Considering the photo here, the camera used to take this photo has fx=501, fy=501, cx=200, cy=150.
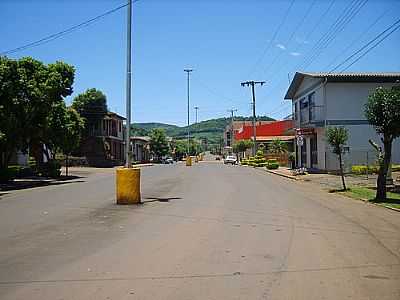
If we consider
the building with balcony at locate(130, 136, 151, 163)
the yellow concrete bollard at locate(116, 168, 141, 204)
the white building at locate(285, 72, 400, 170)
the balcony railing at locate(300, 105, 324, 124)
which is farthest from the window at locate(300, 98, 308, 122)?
the building with balcony at locate(130, 136, 151, 163)

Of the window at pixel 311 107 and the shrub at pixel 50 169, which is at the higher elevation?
the window at pixel 311 107

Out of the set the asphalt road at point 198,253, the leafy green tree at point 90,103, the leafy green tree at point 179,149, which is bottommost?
the asphalt road at point 198,253

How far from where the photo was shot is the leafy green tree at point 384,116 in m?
18.0

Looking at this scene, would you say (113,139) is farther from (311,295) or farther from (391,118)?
(311,295)

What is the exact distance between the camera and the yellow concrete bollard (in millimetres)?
16109

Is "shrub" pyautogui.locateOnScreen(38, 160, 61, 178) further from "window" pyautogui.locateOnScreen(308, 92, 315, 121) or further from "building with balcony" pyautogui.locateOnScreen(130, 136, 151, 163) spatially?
"building with balcony" pyautogui.locateOnScreen(130, 136, 151, 163)

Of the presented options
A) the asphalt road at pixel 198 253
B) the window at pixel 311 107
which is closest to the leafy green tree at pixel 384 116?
the asphalt road at pixel 198 253

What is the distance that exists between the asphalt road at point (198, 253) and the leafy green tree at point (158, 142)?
84959 millimetres

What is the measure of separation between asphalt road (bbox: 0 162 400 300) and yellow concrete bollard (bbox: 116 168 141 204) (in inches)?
31.3

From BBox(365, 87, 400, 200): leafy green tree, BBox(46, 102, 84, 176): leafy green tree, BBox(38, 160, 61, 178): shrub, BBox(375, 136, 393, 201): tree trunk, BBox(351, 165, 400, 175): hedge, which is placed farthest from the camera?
BBox(38, 160, 61, 178): shrub

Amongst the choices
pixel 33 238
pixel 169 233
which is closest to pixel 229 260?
pixel 169 233

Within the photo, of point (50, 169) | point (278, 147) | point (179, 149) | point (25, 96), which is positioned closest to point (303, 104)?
point (50, 169)

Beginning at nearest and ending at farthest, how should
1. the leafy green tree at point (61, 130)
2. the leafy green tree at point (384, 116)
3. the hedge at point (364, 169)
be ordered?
the leafy green tree at point (384, 116) → the hedge at point (364, 169) → the leafy green tree at point (61, 130)

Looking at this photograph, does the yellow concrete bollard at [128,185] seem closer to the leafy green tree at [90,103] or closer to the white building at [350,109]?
the white building at [350,109]
